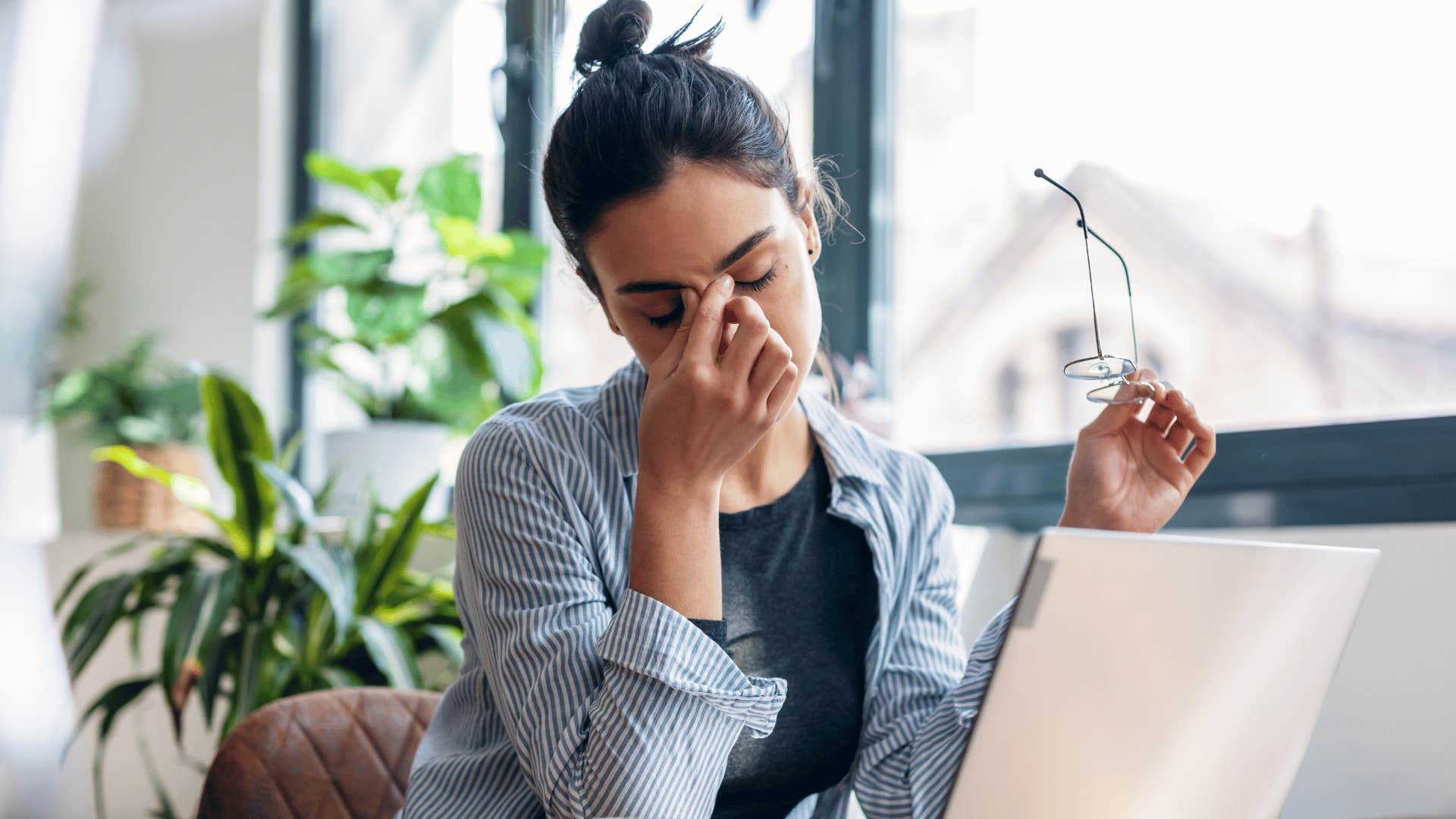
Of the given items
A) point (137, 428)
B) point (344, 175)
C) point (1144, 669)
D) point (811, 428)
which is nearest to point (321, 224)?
point (344, 175)

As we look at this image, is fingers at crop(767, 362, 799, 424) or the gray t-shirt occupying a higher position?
fingers at crop(767, 362, 799, 424)

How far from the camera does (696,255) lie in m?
0.88

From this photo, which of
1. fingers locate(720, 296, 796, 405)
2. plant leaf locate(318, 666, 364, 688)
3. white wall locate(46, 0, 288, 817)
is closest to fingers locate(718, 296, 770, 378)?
fingers locate(720, 296, 796, 405)

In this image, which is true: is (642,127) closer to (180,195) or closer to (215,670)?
(215,670)

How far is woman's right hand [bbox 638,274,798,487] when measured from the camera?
2.65 ft

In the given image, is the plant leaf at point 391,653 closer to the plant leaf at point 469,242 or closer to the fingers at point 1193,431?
the plant leaf at point 469,242

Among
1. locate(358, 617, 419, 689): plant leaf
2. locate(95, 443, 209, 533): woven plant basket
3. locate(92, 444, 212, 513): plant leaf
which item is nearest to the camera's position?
locate(358, 617, 419, 689): plant leaf

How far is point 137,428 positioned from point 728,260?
7.08 feet

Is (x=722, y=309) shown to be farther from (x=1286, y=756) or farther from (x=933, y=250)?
(x=933, y=250)

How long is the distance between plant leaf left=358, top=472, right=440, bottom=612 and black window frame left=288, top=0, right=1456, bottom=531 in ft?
1.92

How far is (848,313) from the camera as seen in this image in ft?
6.19

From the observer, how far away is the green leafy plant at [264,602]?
1686 millimetres

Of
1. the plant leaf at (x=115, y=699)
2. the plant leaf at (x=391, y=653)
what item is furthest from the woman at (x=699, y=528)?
the plant leaf at (x=115, y=699)

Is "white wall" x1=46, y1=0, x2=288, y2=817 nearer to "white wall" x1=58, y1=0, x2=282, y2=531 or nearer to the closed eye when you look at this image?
"white wall" x1=58, y1=0, x2=282, y2=531
